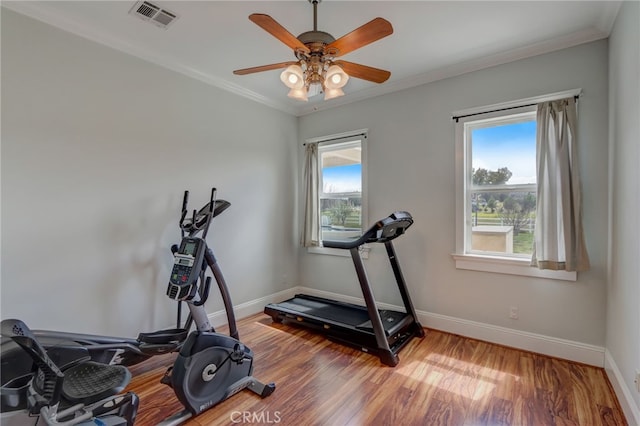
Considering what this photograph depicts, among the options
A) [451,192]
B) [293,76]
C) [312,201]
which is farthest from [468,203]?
[293,76]

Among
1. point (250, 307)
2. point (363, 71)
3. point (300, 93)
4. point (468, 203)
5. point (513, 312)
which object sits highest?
point (363, 71)

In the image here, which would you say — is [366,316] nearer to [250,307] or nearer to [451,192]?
[250,307]

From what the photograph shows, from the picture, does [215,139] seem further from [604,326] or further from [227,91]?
[604,326]

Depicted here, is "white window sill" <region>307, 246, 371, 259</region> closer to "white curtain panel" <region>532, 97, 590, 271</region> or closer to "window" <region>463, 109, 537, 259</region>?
"window" <region>463, 109, 537, 259</region>

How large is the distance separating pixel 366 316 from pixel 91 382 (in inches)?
94.0

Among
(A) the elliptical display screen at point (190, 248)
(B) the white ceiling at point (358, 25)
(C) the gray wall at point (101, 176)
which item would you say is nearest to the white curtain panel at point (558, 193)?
(B) the white ceiling at point (358, 25)

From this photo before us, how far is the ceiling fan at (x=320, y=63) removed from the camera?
1.73 m

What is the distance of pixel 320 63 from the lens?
1.97 meters

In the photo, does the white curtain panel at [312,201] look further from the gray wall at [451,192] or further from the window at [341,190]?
the gray wall at [451,192]

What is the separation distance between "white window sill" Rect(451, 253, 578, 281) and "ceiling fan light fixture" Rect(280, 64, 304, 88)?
2306mm

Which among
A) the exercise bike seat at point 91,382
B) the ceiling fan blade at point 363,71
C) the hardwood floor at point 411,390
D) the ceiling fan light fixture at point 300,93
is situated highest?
the ceiling fan blade at point 363,71

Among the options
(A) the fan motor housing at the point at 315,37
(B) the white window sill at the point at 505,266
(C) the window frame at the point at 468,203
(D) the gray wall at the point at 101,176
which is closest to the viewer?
(A) the fan motor housing at the point at 315,37

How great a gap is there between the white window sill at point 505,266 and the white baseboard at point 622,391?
0.65 m

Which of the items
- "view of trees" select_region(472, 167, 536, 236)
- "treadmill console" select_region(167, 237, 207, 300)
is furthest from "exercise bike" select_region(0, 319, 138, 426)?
"view of trees" select_region(472, 167, 536, 236)
